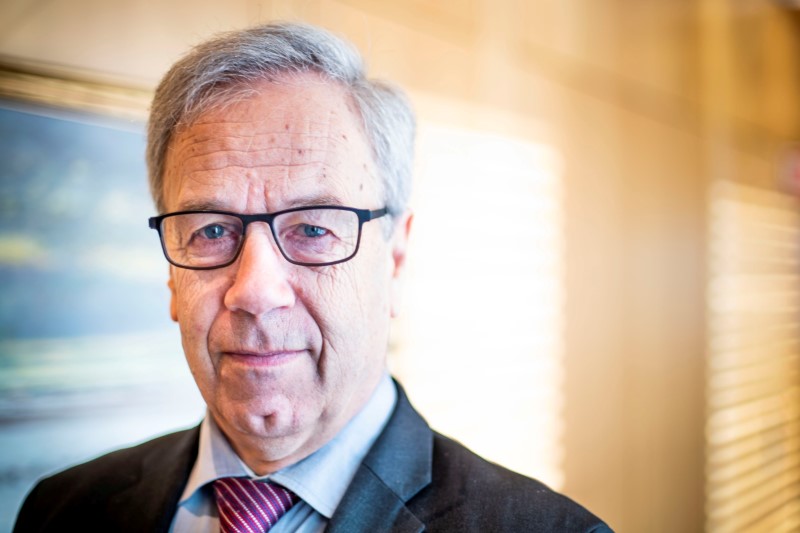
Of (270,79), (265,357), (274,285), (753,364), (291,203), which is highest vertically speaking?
(270,79)

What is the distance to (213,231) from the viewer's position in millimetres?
943

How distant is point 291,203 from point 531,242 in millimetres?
1910

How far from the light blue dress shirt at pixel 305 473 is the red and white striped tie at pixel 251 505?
13 millimetres

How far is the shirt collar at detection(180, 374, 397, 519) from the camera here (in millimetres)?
976

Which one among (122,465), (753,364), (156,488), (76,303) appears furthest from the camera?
(753,364)

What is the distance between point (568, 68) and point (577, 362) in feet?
4.35

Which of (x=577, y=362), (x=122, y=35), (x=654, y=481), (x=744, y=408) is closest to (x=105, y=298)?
(x=122, y=35)

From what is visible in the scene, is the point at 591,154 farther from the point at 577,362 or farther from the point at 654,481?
the point at 654,481

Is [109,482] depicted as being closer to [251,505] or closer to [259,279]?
[251,505]

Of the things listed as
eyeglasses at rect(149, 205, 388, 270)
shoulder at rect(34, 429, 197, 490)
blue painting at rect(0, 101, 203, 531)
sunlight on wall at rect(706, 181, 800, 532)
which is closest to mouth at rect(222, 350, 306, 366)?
eyeglasses at rect(149, 205, 388, 270)

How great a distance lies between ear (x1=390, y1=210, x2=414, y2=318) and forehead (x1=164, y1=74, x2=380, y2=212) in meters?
0.15

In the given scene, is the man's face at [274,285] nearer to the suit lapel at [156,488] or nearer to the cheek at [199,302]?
the cheek at [199,302]

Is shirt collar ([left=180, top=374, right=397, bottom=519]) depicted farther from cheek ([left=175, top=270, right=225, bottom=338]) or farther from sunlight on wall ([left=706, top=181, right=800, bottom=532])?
sunlight on wall ([left=706, top=181, right=800, bottom=532])

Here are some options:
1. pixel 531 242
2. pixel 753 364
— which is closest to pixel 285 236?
pixel 531 242
